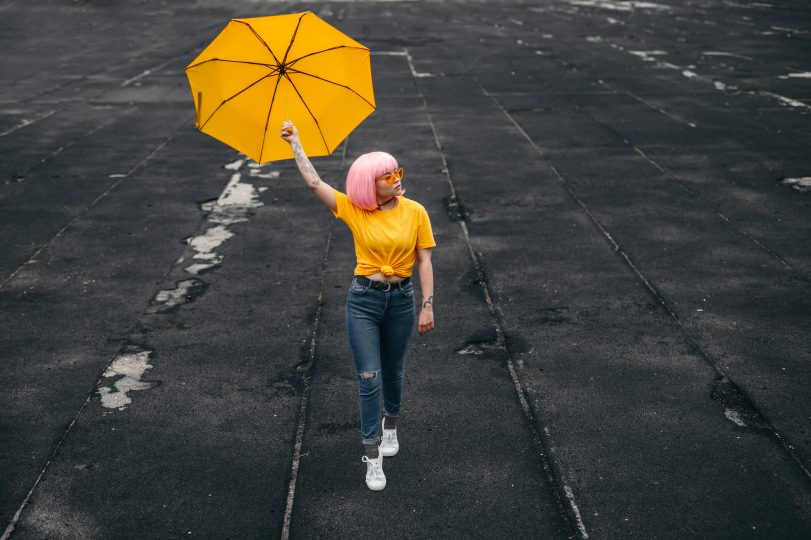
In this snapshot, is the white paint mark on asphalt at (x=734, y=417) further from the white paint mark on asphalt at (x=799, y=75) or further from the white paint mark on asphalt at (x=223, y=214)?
→ the white paint mark on asphalt at (x=799, y=75)

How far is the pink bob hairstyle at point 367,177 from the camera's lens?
15.0 feet

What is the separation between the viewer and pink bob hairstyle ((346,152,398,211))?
15.0ft

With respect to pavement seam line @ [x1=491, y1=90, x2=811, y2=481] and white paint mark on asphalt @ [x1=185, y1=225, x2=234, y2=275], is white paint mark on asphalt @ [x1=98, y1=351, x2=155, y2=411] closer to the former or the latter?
white paint mark on asphalt @ [x1=185, y1=225, x2=234, y2=275]

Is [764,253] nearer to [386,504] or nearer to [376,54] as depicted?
[386,504]

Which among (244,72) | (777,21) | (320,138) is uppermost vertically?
(244,72)

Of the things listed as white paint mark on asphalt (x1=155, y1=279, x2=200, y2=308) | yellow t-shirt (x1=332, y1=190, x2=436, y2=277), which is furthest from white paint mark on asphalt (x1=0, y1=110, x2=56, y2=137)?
yellow t-shirt (x1=332, y1=190, x2=436, y2=277)

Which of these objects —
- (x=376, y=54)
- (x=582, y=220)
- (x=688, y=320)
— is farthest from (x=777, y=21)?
(x=688, y=320)

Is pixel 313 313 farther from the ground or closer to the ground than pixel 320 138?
closer to the ground

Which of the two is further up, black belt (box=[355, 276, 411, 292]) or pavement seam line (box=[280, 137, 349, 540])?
black belt (box=[355, 276, 411, 292])

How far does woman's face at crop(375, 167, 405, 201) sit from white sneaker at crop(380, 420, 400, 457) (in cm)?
157

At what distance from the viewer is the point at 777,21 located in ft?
104

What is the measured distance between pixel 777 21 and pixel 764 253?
2654cm

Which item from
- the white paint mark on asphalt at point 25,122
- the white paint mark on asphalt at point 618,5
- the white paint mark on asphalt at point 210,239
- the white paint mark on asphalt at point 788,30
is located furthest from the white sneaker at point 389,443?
the white paint mark on asphalt at point 618,5

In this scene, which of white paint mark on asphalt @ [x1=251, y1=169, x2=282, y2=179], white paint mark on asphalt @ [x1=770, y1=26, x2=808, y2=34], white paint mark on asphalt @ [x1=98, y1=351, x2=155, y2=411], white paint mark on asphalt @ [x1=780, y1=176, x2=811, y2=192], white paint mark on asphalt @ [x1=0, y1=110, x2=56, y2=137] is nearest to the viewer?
white paint mark on asphalt @ [x1=98, y1=351, x2=155, y2=411]
